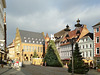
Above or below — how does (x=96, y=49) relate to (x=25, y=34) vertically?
below

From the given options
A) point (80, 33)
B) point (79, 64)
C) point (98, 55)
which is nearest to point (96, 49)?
point (98, 55)

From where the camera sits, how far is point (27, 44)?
9119 centimetres

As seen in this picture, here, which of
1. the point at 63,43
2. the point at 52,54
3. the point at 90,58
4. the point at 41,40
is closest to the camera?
the point at 90,58

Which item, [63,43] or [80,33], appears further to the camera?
[63,43]

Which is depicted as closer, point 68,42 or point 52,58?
point 52,58

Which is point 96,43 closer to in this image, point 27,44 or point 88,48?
point 88,48

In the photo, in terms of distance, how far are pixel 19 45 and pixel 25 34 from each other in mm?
8057

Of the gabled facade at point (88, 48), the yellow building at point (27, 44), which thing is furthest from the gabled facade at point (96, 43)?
the yellow building at point (27, 44)

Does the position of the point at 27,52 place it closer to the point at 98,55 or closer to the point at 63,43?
the point at 63,43

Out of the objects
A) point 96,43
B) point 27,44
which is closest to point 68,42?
point 96,43

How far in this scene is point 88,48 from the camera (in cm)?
4841

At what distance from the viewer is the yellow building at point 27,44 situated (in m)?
89.6

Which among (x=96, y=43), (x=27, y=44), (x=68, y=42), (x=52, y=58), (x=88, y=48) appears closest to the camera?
(x=96, y=43)

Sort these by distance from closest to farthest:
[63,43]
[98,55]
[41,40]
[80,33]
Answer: [98,55] < [80,33] < [63,43] < [41,40]
